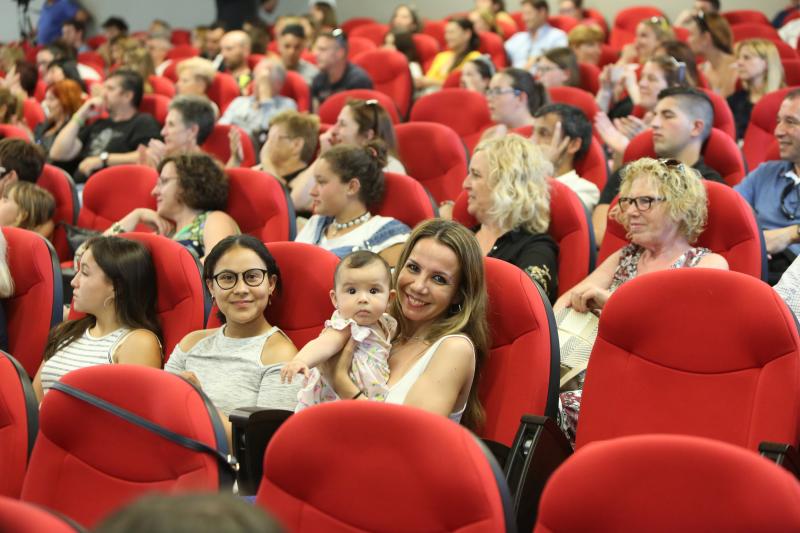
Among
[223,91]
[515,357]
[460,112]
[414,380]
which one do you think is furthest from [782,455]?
[223,91]

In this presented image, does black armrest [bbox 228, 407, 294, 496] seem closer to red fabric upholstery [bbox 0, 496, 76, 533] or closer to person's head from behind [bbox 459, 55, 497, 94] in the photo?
red fabric upholstery [bbox 0, 496, 76, 533]

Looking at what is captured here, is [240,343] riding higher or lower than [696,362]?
lower

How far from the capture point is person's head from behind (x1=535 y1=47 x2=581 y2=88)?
564cm

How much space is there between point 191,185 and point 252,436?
161 centimetres

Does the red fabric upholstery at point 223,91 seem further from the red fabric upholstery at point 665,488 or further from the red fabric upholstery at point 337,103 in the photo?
the red fabric upholstery at point 665,488

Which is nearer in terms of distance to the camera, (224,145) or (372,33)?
(224,145)

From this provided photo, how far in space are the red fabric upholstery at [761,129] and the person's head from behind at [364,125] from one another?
1570 mm

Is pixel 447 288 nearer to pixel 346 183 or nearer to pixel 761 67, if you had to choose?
pixel 346 183

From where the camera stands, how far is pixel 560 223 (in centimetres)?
319

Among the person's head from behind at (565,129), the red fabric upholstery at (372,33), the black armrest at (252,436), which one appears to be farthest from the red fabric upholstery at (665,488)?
the red fabric upholstery at (372,33)

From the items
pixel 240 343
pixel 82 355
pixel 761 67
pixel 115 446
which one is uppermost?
pixel 761 67

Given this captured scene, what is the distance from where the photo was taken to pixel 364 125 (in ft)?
14.0

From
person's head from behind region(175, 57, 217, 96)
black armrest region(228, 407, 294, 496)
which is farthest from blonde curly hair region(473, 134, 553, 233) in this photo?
person's head from behind region(175, 57, 217, 96)

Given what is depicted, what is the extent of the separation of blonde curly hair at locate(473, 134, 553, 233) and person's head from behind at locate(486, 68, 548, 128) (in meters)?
1.60
